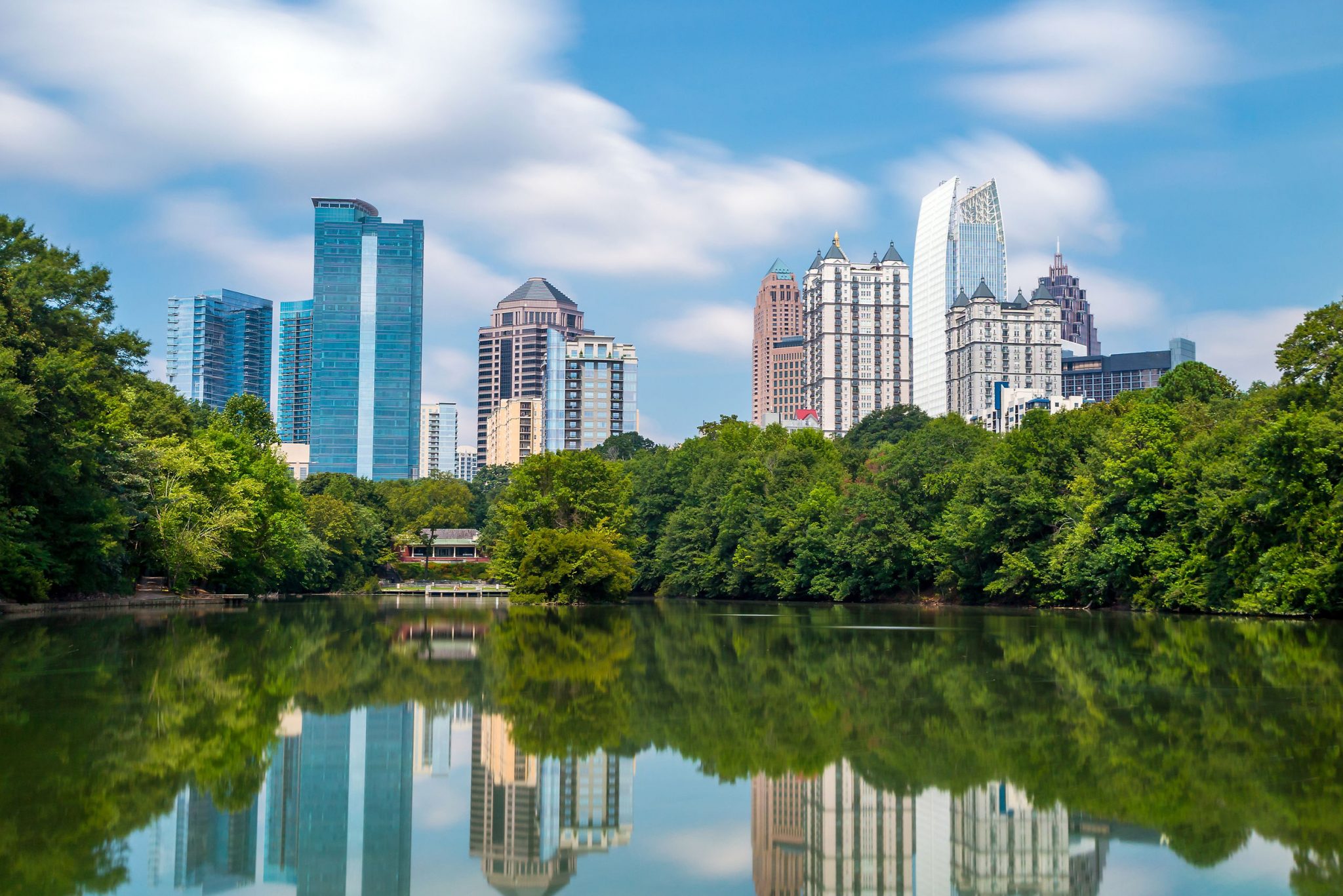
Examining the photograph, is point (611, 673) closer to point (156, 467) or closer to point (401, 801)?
point (401, 801)

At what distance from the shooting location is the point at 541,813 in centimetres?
778

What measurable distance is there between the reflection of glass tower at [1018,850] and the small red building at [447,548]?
386 feet

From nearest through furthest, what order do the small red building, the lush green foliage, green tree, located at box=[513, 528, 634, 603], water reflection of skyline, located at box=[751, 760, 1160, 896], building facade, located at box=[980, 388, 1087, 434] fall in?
water reflection of skyline, located at box=[751, 760, 1160, 896], green tree, located at box=[513, 528, 634, 603], the lush green foliage, the small red building, building facade, located at box=[980, 388, 1087, 434]

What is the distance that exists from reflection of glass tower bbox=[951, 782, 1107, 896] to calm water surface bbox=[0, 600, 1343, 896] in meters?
0.02

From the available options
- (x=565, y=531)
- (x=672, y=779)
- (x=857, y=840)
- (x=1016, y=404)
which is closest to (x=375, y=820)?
(x=672, y=779)

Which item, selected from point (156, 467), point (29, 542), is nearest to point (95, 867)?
point (29, 542)

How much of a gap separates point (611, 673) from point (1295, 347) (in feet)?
91.0

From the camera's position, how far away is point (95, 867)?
6258 millimetres

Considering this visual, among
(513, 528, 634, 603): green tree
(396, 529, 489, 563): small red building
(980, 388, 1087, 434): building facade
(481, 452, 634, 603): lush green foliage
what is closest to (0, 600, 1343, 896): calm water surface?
(513, 528, 634, 603): green tree

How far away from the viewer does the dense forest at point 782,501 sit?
116 feet

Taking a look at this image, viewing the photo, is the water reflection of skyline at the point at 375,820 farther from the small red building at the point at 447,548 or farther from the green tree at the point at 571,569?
the small red building at the point at 447,548

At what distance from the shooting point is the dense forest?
35312 mm

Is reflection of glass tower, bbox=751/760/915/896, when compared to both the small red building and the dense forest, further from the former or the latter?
the small red building

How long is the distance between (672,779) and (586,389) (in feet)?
610
